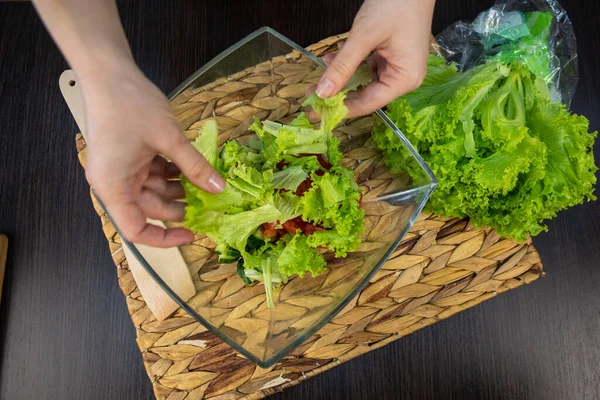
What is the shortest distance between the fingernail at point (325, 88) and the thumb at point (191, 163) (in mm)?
212

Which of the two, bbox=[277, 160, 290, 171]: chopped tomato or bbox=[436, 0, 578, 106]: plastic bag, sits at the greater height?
bbox=[436, 0, 578, 106]: plastic bag

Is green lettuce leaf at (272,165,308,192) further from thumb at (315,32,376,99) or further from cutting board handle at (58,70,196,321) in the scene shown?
cutting board handle at (58,70,196,321)

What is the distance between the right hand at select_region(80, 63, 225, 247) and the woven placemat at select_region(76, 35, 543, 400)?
0.93 feet

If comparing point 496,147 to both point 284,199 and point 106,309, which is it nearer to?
point 284,199

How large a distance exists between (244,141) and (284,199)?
24 centimetres

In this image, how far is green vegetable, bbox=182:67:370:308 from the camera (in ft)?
2.64

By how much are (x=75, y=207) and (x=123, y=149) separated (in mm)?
643

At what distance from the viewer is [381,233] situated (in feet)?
3.06

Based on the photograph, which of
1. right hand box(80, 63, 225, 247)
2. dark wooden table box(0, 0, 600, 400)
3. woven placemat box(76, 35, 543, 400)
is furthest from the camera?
dark wooden table box(0, 0, 600, 400)

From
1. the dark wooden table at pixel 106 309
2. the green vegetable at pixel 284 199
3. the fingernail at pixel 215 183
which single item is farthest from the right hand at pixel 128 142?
the dark wooden table at pixel 106 309

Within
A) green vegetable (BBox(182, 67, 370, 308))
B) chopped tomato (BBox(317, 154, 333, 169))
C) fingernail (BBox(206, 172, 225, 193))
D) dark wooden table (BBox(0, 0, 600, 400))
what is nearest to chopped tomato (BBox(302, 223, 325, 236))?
green vegetable (BBox(182, 67, 370, 308))

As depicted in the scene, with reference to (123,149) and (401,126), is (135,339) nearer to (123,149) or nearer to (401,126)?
(123,149)

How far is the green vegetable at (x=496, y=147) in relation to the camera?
0.94 meters

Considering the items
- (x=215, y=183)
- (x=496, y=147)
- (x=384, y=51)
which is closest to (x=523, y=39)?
(x=496, y=147)
